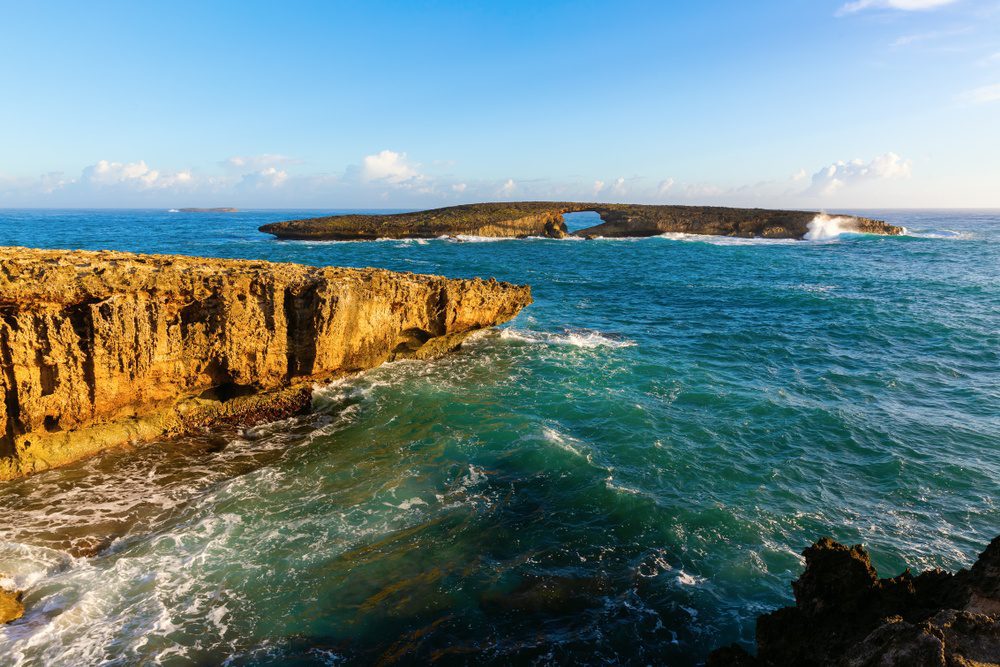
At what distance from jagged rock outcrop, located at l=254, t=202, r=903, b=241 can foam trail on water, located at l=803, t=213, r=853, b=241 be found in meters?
0.58

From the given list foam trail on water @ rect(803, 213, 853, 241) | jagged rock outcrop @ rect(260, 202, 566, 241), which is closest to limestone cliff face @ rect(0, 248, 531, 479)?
jagged rock outcrop @ rect(260, 202, 566, 241)

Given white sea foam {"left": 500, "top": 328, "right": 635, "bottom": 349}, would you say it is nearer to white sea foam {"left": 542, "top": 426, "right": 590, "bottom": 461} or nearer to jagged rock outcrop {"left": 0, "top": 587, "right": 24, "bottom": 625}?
white sea foam {"left": 542, "top": 426, "right": 590, "bottom": 461}

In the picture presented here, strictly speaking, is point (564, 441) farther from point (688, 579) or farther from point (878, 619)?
point (878, 619)

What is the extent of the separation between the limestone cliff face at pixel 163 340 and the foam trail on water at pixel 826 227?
274 feet

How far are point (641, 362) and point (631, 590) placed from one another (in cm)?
1247

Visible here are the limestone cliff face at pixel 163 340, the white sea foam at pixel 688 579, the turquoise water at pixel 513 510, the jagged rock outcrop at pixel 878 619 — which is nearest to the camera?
the jagged rock outcrop at pixel 878 619

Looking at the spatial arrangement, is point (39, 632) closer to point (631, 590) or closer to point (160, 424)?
point (160, 424)

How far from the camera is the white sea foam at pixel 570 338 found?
73.6 feet

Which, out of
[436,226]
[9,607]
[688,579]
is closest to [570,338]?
[688,579]

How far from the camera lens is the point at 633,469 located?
39.4 ft

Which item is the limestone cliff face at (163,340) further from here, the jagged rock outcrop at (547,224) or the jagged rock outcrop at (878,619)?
the jagged rock outcrop at (547,224)

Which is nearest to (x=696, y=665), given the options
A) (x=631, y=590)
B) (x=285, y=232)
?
(x=631, y=590)

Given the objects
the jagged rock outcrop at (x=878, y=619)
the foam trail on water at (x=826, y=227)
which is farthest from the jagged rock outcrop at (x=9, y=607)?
the foam trail on water at (x=826, y=227)

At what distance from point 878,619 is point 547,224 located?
80.7m
